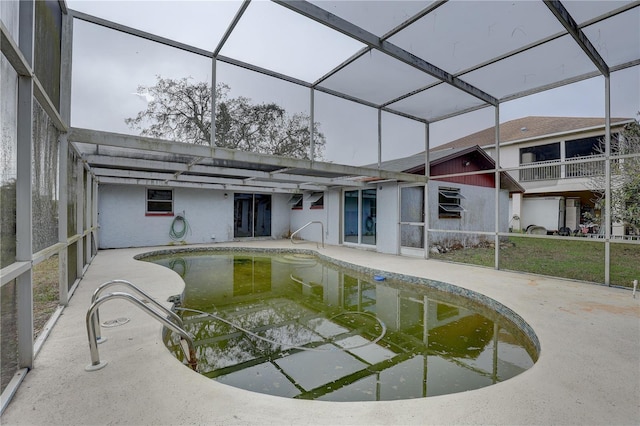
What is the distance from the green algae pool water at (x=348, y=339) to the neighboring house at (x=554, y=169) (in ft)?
18.5

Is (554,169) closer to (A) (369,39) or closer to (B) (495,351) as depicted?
(A) (369,39)

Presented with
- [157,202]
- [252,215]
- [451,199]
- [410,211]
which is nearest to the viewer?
[410,211]

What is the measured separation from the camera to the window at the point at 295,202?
13.9 m

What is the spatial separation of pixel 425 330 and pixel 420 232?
6.05m

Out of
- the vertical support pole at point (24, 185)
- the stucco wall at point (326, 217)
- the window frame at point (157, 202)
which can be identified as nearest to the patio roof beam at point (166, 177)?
the stucco wall at point (326, 217)

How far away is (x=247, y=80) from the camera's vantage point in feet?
19.0

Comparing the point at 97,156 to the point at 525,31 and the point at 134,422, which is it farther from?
the point at 525,31

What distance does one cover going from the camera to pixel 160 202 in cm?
1142

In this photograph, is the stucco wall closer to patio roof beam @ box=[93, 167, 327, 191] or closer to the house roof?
patio roof beam @ box=[93, 167, 327, 191]

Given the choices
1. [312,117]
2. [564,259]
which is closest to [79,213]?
[312,117]

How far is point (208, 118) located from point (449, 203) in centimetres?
797

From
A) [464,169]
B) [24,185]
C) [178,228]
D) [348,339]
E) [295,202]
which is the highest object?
[464,169]

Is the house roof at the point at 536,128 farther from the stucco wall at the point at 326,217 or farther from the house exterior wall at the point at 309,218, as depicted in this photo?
the house exterior wall at the point at 309,218

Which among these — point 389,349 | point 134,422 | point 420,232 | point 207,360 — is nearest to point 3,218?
point 134,422
